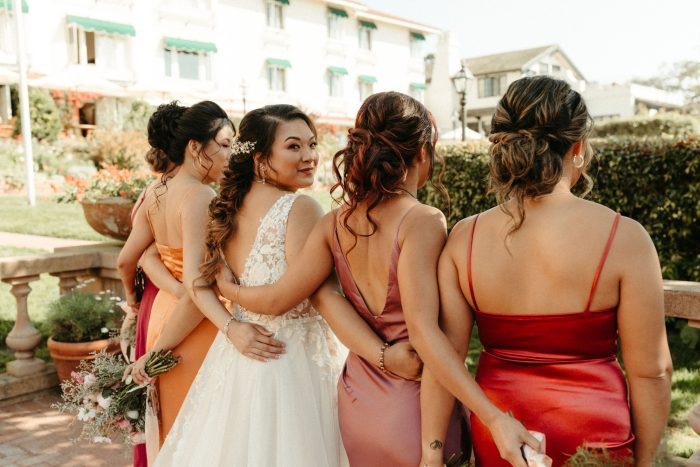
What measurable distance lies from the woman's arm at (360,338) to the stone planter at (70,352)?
10.6 feet

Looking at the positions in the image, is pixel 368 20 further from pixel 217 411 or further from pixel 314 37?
pixel 217 411

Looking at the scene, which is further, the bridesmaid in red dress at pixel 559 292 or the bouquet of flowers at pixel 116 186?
the bouquet of flowers at pixel 116 186

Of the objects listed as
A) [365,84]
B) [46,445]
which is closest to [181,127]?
[46,445]

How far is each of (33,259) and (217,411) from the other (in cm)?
324

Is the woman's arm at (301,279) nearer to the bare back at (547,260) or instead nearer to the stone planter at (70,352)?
the bare back at (547,260)

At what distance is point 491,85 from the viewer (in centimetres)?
5025

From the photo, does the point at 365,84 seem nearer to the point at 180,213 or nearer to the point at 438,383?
the point at 180,213

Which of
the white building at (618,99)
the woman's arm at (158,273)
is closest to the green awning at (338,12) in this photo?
the white building at (618,99)

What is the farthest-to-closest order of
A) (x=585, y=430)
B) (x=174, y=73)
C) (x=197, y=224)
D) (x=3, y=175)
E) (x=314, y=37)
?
1. (x=314, y=37)
2. (x=174, y=73)
3. (x=3, y=175)
4. (x=197, y=224)
5. (x=585, y=430)

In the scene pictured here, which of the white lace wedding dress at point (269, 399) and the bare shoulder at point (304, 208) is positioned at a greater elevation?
the bare shoulder at point (304, 208)

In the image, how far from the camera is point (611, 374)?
1805 mm

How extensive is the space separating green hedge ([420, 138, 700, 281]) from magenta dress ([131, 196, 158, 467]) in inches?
135

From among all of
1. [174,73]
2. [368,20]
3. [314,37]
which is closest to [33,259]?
[174,73]

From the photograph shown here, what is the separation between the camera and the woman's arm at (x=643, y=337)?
1.67 metres
